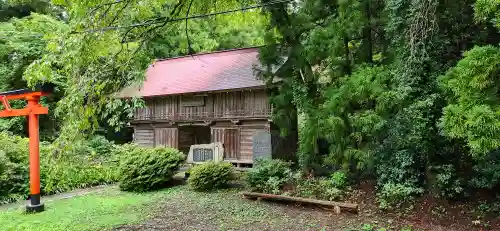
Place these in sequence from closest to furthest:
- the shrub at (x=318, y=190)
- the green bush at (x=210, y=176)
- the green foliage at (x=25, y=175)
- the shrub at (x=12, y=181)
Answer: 1. the shrub at (x=318, y=190)
2. the shrub at (x=12, y=181)
3. the green foliage at (x=25, y=175)
4. the green bush at (x=210, y=176)

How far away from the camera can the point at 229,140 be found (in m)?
17.5

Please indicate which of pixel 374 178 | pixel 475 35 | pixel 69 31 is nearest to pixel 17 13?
pixel 69 31

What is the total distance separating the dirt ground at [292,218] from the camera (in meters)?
7.49

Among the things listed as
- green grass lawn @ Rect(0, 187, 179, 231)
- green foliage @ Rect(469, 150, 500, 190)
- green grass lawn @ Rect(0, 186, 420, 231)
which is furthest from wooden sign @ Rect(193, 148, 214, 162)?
green foliage @ Rect(469, 150, 500, 190)

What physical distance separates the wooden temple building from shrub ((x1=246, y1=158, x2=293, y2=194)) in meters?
3.32

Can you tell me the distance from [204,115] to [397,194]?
1144 cm

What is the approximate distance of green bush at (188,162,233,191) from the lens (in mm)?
11789

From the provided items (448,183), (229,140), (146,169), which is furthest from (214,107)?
(448,183)

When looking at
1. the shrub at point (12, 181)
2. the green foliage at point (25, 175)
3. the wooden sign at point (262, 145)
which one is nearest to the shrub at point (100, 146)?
the green foliage at point (25, 175)

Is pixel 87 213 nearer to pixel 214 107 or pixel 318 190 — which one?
pixel 318 190

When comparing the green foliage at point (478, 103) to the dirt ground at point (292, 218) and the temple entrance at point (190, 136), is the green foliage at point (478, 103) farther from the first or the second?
the temple entrance at point (190, 136)

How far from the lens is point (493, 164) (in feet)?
24.5

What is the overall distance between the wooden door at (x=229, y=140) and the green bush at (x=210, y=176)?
4.89 m

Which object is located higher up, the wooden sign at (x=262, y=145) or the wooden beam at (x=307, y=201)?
the wooden sign at (x=262, y=145)
